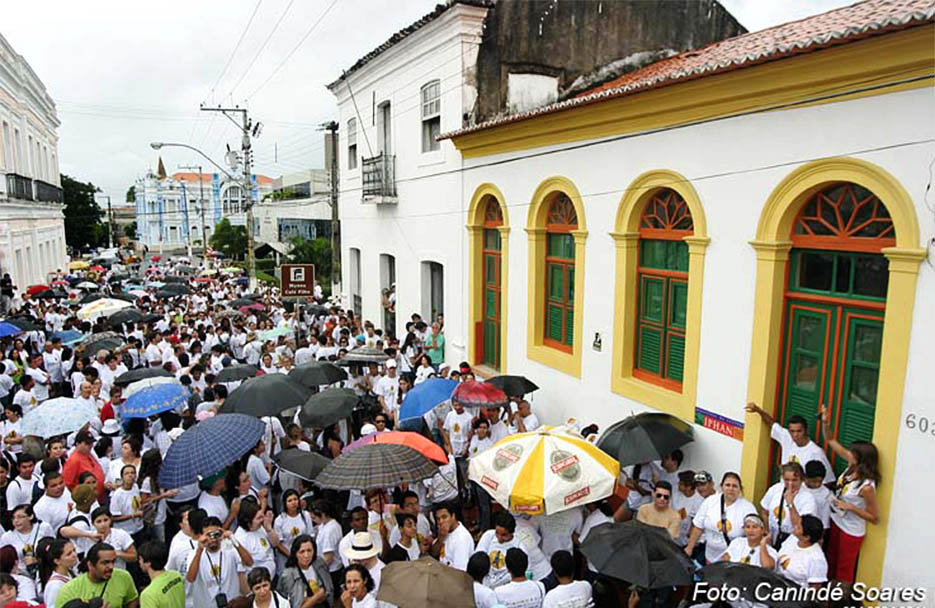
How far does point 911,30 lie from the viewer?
5.14 m

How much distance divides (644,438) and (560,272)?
368 cm

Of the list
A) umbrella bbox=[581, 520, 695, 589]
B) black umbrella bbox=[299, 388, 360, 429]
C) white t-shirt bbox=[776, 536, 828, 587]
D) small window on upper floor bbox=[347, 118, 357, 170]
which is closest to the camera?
umbrella bbox=[581, 520, 695, 589]

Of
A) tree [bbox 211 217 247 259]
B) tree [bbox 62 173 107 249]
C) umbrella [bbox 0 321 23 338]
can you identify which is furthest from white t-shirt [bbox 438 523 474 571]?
tree [bbox 62 173 107 249]

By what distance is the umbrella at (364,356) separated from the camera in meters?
11.0

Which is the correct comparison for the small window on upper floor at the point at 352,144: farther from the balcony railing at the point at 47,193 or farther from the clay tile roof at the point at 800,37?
the balcony railing at the point at 47,193

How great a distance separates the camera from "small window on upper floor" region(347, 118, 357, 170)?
17875 millimetres

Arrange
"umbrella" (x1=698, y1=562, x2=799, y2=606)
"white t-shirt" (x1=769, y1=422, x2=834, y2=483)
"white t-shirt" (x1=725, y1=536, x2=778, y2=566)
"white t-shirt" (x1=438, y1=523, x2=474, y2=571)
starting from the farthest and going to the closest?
"white t-shirt" (x1=769, y1=422, x2=834, y2=483) < "white t-shirt" (x1=438, y1=523, x2=474, y2=571) < "white t-shirt" (x1=725, y1=536, x2=778, y2=566) < "umbrella" (x1=698, y1=562, x2=799, y2=606)

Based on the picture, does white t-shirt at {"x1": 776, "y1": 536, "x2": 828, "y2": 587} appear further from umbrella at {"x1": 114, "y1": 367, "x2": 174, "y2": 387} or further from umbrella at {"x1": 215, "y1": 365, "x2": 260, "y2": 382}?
umbrella at {"x1": 114, "y1": 367, "x2": 174, "y2": 387}

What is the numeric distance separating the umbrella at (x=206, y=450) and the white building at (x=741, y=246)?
15.3 feet

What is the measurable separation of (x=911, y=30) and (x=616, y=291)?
14.0 ft

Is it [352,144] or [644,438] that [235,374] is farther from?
[352,144]

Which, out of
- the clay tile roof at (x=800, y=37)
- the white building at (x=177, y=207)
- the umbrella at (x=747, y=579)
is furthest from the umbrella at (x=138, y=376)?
the white building at (x=177, y=207)

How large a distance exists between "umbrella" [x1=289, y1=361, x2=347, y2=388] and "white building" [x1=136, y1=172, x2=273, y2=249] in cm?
7973

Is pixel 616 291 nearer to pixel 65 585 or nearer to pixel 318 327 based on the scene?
pixel 65 585
